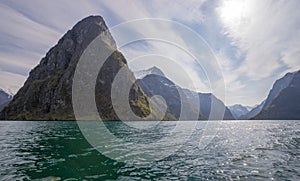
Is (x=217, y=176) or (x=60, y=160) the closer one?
(x=217, y=176)

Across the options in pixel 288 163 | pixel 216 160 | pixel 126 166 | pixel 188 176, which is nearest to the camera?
pixel 188 176

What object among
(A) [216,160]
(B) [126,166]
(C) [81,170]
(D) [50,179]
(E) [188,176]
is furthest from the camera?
(A) [216,160]

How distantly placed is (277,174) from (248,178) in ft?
12.3

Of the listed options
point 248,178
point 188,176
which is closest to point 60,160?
point 188,176

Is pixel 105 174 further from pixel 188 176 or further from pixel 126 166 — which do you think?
pixel 188 176

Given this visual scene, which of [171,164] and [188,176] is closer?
[188,176]

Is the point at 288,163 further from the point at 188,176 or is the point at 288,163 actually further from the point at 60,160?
the point at 60,160

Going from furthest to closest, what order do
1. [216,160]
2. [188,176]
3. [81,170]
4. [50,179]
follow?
[216,160] → [81,170] → [188,176] → [50,179]

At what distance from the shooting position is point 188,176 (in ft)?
59.9

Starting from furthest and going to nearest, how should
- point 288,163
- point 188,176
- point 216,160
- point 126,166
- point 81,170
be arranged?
point 216,160 → point 288,163 → point 126,166 → point 81,170 → point 188,176

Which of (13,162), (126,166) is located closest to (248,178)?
(126,166)

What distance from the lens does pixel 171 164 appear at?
23.0 metres

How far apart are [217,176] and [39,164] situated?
19574 mm

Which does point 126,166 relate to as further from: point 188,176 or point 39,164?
point 39,164
